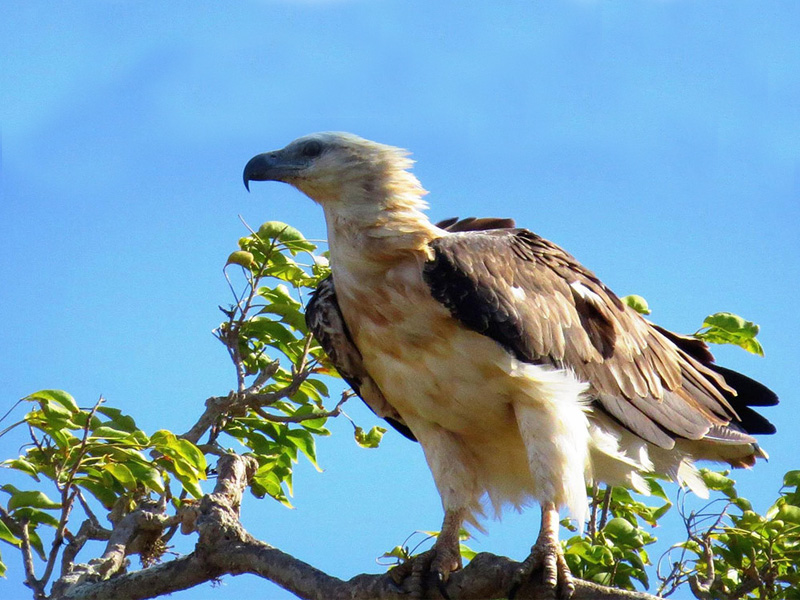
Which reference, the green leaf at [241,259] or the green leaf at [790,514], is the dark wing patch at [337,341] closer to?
the green leaf at [241,259]

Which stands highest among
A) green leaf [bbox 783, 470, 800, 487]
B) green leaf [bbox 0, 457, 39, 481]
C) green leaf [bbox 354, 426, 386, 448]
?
green leaf [bbox 354, 426, 386, 448]

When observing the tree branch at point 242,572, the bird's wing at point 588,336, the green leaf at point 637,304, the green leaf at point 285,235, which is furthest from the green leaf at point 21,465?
the green leaf at point 637,304

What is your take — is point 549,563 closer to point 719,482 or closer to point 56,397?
point 719,482

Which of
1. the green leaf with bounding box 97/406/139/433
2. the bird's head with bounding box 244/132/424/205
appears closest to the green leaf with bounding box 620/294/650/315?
the bird's head with bounding box 244/132/424/205

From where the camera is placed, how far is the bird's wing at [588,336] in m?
4.94

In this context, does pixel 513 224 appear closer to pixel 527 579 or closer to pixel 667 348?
pixel 667 348

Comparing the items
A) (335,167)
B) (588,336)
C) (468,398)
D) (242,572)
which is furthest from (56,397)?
(588,336)

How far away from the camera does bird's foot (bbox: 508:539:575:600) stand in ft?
14.5

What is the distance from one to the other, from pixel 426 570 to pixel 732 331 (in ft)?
7.85

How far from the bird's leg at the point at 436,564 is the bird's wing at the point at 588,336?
1.05 m

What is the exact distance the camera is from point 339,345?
17.5 feet

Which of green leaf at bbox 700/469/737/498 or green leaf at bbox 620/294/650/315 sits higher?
green leaf at bbox 620/294/650/315

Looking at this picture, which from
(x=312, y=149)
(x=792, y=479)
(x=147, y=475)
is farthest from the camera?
(x=312, y=149)

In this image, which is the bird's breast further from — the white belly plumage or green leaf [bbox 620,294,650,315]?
green leaf [bbox 620,294,650,315]
